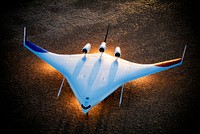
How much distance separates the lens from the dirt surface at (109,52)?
13081mm

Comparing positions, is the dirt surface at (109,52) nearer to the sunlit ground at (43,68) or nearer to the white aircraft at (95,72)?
the sunlit ground at (43,68)

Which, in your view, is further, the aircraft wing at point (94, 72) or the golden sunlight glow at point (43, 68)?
the golden sunlight glow at point (43, 68)

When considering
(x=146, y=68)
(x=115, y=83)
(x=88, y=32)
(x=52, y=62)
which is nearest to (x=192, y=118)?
(x=146, y=68)

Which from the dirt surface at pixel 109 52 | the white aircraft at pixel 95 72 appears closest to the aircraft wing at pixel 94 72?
the white aircraft at pixel 95 72

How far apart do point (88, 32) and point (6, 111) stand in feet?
29.4

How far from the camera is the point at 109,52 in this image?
17672 millimetres

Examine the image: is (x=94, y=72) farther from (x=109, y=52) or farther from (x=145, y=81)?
(x=109, y=52)

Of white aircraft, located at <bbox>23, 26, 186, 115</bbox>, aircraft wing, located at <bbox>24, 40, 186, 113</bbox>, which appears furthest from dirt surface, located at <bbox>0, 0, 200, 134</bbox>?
aircraft wing, located at <bbox>24, 40, 186, 113</bbox>

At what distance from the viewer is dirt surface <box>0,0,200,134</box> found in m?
13.1

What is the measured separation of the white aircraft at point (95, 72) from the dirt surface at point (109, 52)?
127 cm

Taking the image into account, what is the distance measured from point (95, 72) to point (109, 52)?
463cm

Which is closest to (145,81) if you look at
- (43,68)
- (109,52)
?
(109,52)

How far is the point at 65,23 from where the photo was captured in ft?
65.9

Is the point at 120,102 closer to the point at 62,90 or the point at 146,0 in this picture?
the point at 62,90
